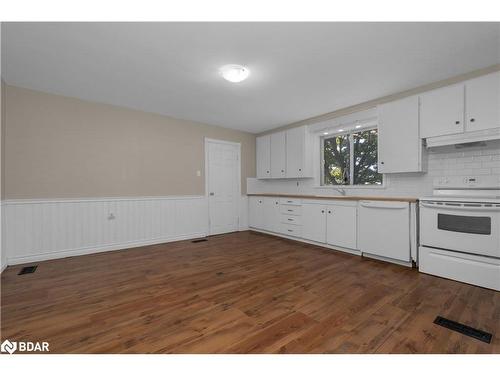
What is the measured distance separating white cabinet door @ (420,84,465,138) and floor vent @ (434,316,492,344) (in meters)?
2.18

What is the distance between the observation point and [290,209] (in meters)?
4.63

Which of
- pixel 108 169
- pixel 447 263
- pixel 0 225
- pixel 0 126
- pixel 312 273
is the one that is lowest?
pixel 312 273

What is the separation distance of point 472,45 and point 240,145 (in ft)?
13.8

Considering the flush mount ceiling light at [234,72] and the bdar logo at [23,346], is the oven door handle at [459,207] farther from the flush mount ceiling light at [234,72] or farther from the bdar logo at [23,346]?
the bdar logo at [23,346]

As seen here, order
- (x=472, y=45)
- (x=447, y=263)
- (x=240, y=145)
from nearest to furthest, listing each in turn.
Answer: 1. (x=472, y=45)
2. (x=447, y=263)
3. (x=240, y=145)

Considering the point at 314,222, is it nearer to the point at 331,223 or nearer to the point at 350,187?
the point at 331,223

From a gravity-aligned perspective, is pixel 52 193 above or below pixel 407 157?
below

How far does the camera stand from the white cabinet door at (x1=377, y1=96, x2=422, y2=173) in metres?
3.18

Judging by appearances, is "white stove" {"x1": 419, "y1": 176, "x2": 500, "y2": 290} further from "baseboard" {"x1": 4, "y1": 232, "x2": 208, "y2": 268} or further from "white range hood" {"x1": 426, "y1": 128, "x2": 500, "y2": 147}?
"baseboard" {"x1": 4, "y1": 232, "x2": 208, "y2": 268}

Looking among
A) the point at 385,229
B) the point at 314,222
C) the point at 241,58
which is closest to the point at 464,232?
the point at 385,229

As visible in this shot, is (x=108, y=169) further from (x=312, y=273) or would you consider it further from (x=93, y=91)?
(x=312, y=273)

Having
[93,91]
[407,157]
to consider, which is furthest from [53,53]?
[407,157]

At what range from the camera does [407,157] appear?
3264 millimetres
